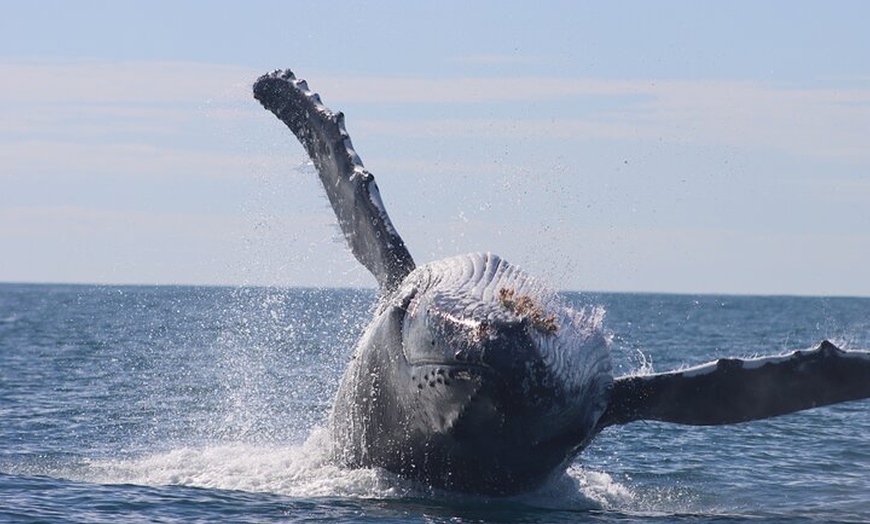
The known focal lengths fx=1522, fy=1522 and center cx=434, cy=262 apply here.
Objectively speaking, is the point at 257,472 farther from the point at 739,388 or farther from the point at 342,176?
the point at 739,388

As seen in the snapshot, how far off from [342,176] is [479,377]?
15.3 feet

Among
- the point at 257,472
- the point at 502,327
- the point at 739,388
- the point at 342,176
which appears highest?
the point at 342,176

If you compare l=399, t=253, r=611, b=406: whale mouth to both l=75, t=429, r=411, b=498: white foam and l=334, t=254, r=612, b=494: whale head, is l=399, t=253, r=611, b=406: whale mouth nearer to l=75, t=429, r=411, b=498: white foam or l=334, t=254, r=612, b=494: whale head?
l=334, t=254, r=612, b=494: whale head

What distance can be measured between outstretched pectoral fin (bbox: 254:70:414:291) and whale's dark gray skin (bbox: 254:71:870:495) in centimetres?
5

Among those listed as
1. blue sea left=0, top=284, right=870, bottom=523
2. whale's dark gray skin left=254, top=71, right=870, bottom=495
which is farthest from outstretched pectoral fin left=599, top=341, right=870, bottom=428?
blue sea left=0, top=284, right=870, bottom=523

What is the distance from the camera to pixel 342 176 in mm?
15727

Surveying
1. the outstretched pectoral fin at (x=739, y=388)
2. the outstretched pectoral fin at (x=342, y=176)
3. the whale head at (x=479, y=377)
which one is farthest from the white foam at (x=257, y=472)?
the outstretched pectoral fin at (x=739, y=388)

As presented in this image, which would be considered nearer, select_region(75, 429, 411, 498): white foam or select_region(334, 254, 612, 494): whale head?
select_region(334, 254, 612, 494): whale head

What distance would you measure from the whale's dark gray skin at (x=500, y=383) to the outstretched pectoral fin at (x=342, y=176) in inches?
1.8

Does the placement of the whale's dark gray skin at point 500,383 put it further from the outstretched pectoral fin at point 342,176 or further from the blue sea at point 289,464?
the blue sea at point 289,464

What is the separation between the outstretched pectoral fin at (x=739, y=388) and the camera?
1318 centimetres

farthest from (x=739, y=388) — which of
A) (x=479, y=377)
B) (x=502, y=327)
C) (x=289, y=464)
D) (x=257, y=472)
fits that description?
(x=257, y=472)

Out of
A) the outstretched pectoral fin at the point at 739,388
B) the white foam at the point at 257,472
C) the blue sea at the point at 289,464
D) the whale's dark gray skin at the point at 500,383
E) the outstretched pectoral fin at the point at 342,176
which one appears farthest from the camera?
the outstretched pectoral fin at the point at 342,176

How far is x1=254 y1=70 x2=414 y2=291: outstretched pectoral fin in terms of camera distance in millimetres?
14922
